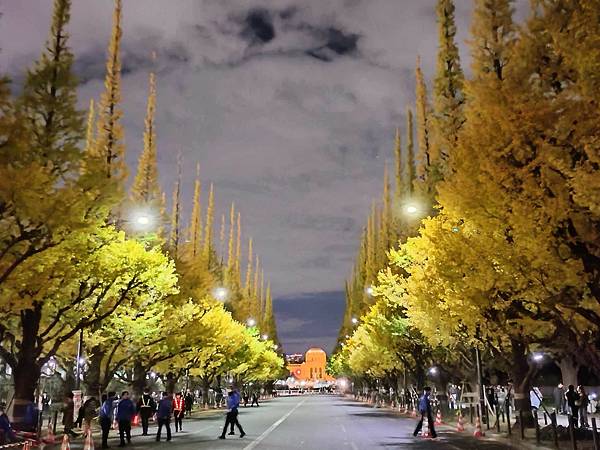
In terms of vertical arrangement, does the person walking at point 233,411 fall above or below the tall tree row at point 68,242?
below

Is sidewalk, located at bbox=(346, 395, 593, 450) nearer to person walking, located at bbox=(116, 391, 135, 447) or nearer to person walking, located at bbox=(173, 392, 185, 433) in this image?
person walking, located at bbox=(173, 392, 185, 433)

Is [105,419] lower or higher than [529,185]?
lower

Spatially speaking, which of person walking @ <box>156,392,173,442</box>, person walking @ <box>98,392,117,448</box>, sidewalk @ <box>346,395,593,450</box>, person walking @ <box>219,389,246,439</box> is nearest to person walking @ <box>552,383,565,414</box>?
sidewalk @ <box>346,395,593,450</box>

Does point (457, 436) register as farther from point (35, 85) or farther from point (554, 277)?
point (35, 85)

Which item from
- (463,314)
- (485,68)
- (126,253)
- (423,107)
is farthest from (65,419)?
(423,107)

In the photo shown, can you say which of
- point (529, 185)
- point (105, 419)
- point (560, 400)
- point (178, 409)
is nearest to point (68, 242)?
point (105, 419)

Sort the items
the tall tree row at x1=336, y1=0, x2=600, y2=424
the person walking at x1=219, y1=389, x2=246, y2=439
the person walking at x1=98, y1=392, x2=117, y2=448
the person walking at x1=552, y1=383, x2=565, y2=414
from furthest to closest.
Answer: the person walking at x1=552, y1=383, x2=565, y2=414 < the person walking at x1=219, y1=389, x2=246, y2=439 < the person walking at x1=98, y1=392, x2=117, y2=448 < the tall tree row at x1=336, y1=0, x2=600, y2=424

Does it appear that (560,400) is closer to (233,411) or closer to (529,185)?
(233,411)

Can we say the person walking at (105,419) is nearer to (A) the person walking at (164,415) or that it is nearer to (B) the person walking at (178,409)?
(A) the person walking at (164,415)

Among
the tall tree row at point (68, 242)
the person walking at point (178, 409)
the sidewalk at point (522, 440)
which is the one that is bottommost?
the sidewalk at point (522, 440)

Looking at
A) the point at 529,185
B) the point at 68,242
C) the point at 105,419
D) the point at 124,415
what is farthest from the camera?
the point at 124,415

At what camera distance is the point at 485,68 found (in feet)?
66.4

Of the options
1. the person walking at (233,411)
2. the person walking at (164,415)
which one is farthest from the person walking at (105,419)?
the person walking at (233,411)

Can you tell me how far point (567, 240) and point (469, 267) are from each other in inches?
143
